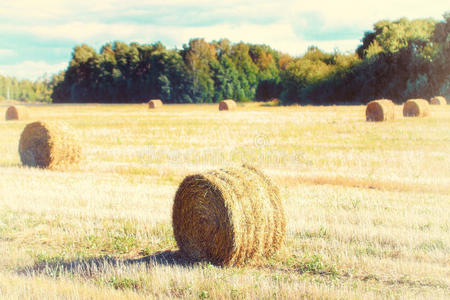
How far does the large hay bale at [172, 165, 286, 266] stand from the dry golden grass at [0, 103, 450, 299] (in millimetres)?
217

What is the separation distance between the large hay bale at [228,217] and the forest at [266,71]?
54.6 m

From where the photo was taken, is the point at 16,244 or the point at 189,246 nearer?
the point at 189,246

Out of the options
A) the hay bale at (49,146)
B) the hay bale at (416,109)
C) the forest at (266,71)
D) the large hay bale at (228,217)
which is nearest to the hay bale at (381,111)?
the hay bale at (416,109)

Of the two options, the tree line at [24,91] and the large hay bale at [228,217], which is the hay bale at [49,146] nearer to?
the large hay bale at [228,217]

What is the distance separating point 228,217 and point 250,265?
82 cm

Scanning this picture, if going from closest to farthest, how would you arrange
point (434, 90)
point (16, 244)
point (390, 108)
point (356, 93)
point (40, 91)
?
1. point (16, 244)
2. point (390, 108)
3. point (434, 90)
4. point (356, 93)
5. point (40, 91)

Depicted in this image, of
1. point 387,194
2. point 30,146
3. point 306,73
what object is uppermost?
point 306,73

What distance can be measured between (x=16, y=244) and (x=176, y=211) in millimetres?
2721

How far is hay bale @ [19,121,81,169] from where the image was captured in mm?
16438

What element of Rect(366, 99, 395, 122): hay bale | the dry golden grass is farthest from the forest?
the dry golden grass

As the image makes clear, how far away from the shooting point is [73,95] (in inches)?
3693

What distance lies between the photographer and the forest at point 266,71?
2328 inches

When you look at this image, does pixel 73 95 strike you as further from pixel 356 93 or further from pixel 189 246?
pixel 189 246

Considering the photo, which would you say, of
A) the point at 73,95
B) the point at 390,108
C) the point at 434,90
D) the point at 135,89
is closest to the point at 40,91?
the point at 73,95
